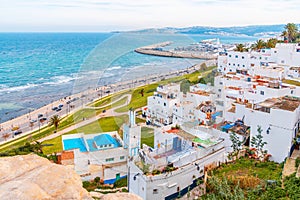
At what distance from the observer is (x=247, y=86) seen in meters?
20.5

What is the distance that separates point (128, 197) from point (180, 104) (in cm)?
1633

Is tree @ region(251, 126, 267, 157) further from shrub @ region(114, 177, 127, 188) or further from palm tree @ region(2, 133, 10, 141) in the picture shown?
palm tree @ region(2, 133, 10, 141)

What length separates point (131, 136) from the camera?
14820mm

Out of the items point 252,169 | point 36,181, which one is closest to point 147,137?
point 252,169

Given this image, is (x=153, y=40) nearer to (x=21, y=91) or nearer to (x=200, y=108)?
(x=200, y=108)

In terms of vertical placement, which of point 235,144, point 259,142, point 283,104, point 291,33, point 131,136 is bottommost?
point 235,144

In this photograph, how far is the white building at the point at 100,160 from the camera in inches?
576

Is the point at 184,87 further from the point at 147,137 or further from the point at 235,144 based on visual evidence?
the point at 235,144

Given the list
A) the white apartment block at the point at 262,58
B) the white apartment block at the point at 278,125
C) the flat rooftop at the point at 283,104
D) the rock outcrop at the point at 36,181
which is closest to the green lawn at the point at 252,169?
the white apartment block at the point at 278,125

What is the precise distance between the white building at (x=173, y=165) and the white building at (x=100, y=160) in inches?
60.9

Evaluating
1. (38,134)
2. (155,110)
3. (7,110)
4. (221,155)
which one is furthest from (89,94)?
(221,155)

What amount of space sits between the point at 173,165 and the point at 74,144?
5978 millimetres

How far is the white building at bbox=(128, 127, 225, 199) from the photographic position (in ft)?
37.6

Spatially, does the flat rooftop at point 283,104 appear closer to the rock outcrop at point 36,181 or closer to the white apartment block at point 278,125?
the white apartment block at point 278,125
